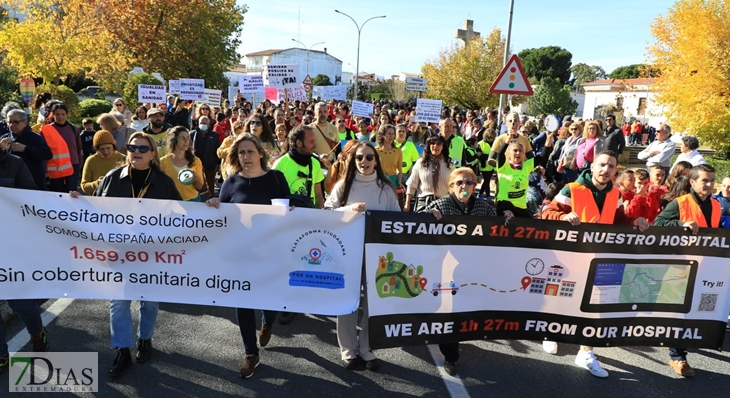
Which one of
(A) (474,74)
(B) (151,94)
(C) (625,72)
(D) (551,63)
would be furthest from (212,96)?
(C) (625,72)

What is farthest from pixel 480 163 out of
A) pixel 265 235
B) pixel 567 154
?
pixel 265 235

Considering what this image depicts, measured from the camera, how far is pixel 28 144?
541 cm

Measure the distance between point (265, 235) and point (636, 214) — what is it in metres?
3.87

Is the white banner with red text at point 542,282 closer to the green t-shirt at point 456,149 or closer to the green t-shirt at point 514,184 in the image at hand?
the green t-shirt at point 514,184

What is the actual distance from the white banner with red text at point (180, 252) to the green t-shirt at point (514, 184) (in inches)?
110

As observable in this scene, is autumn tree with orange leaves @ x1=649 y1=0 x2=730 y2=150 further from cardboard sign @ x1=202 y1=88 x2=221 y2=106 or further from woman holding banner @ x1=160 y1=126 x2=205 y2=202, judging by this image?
woman holding banner @ x1=160 y1=126 x2=205 y2=202

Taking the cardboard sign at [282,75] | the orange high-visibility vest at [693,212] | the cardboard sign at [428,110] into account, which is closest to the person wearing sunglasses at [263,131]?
the orange high-visibility vest at [693,212]

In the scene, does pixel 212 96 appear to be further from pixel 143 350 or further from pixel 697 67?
pixel 697 67

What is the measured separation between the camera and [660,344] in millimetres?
3912

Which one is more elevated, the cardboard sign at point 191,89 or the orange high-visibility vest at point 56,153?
the cardboard sign at point 191,89

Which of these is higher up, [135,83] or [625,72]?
[625,72]

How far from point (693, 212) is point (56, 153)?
6955mm

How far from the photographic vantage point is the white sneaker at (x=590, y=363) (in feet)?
12.8

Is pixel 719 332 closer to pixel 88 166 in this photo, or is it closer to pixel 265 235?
Result: pixel 265 235
